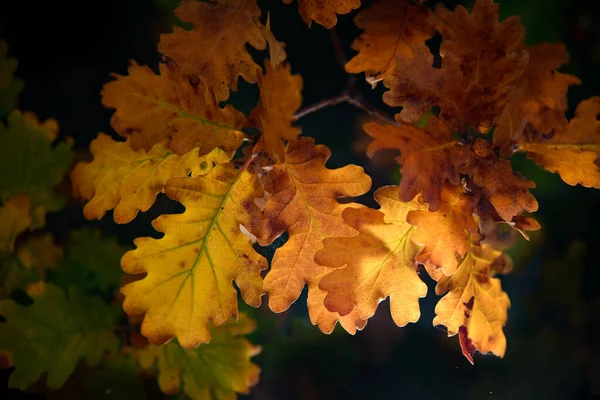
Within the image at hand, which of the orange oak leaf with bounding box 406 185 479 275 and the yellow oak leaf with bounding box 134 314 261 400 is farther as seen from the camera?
the yellow oak leaf with bounding box 134 314 261 400

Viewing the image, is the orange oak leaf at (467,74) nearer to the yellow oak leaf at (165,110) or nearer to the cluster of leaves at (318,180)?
the cluster of leaves at (318,180)

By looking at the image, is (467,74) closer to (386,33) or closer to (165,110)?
(386,33)

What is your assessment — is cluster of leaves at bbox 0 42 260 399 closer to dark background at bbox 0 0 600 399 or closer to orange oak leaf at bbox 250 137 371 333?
dark background at bbox 0 0 600 399

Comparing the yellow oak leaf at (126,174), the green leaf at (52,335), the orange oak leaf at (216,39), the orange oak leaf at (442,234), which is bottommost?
the green leaf at (52,335)

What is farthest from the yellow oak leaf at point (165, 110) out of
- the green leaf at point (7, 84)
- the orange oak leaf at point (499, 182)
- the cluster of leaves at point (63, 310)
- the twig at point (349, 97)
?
the green leaf at point (7, 84)

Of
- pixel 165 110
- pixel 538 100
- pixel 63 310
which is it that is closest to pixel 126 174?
pixel 165 110

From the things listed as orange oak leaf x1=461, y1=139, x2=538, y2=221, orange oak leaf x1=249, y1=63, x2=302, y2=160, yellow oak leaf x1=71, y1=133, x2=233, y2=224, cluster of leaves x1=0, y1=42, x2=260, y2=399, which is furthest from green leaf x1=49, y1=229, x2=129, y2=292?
orange oak leaf x1=461, y1=139, x2=538, y2=221
